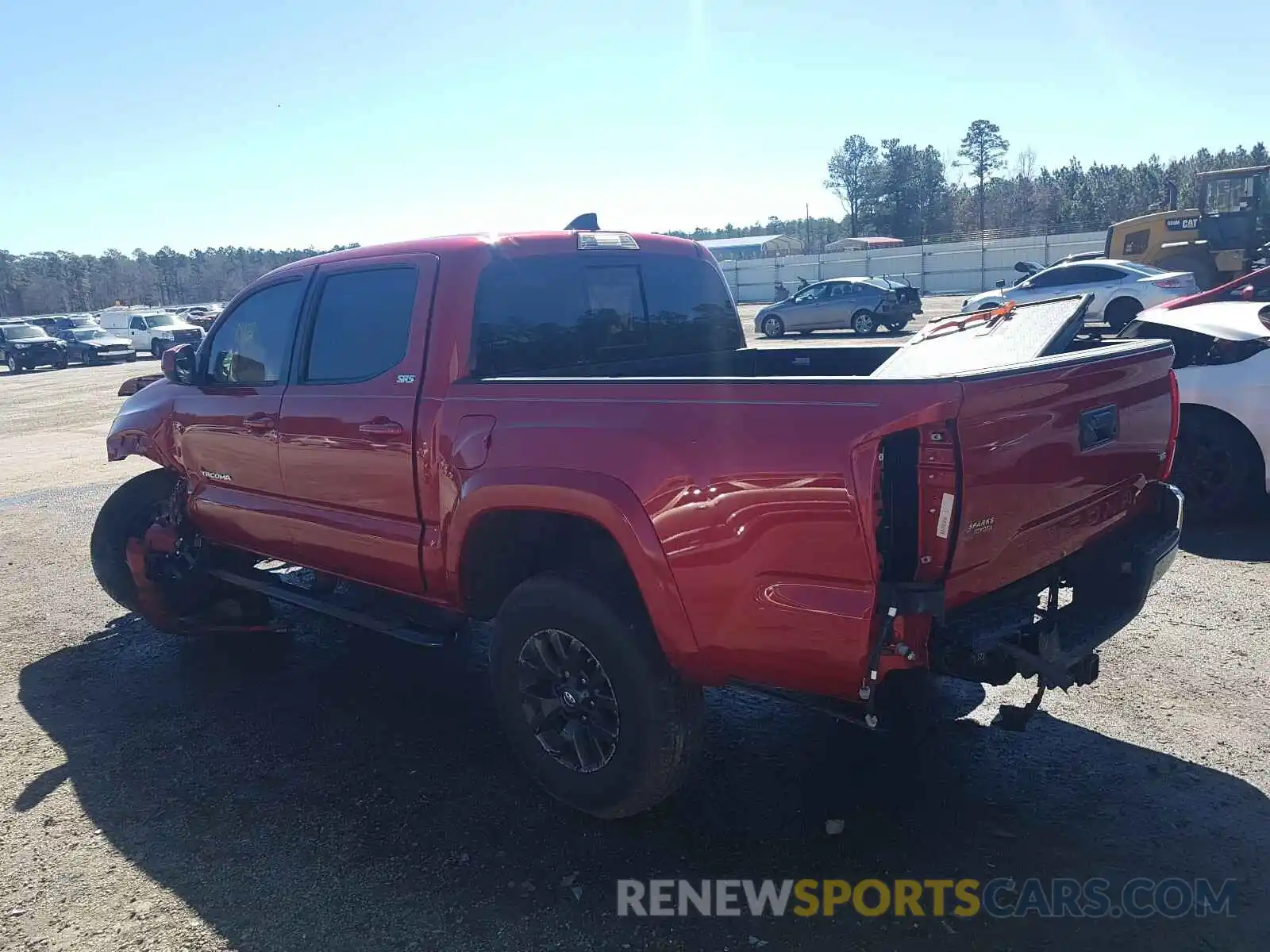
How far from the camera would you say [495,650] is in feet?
12.2

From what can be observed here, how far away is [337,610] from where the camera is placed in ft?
14.8

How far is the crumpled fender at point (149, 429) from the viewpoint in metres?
5.60

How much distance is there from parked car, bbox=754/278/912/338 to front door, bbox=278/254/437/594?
2320 centimetres

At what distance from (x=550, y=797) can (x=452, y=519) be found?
1.13 m

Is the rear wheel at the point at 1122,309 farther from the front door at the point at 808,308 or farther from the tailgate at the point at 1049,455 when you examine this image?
the tailgate at the point at 1049,455

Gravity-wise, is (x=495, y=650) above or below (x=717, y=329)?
below

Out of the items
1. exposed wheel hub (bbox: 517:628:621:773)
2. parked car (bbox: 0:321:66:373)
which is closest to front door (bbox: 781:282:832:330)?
exposed wheel hub (bbox: 517:628:621:773)

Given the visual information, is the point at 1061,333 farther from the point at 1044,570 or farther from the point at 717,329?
the point at 717,329

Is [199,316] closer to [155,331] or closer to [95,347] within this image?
[155,331]

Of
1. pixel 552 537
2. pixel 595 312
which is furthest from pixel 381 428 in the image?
pixel 595 312

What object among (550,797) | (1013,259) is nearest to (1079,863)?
(550,797)

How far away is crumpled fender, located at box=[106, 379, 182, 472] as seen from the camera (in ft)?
18.4

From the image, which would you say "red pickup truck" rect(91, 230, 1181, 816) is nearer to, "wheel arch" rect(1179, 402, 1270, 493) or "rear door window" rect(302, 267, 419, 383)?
"rear door window" rect(302, 267, 419, 383)

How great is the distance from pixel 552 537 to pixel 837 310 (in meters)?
24.1
